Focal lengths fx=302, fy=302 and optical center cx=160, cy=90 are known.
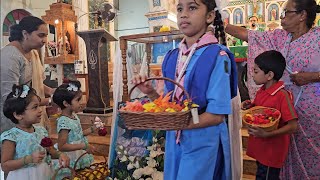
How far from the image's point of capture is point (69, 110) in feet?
7.98

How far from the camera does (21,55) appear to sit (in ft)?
7.26

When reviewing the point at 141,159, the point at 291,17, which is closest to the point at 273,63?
the point at 291,17

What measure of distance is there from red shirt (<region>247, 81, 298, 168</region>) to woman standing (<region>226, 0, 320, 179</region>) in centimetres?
17

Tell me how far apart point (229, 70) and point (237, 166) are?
2.57ft

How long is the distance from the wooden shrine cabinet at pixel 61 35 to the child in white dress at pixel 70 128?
172 inches

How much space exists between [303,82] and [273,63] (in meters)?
0.24

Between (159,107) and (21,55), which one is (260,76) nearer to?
(159,107)

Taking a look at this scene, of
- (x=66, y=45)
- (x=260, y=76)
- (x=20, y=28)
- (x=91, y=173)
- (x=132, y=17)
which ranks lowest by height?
(x=91, y=173)

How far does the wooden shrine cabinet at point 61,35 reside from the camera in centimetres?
645

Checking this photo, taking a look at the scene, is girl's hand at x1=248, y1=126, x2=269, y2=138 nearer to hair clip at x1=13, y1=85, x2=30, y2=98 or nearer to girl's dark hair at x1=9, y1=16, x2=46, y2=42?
hair clip at x1=13, y1=85, x2=30, y2=98

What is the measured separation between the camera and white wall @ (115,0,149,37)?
11531mm

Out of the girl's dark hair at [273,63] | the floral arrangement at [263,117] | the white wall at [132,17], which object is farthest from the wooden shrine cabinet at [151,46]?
the white wall at [132,17]

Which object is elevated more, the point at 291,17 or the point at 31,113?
the point at 291,17

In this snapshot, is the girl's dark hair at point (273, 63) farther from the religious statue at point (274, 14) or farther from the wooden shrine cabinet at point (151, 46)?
the religious statue at point (274, 14)
